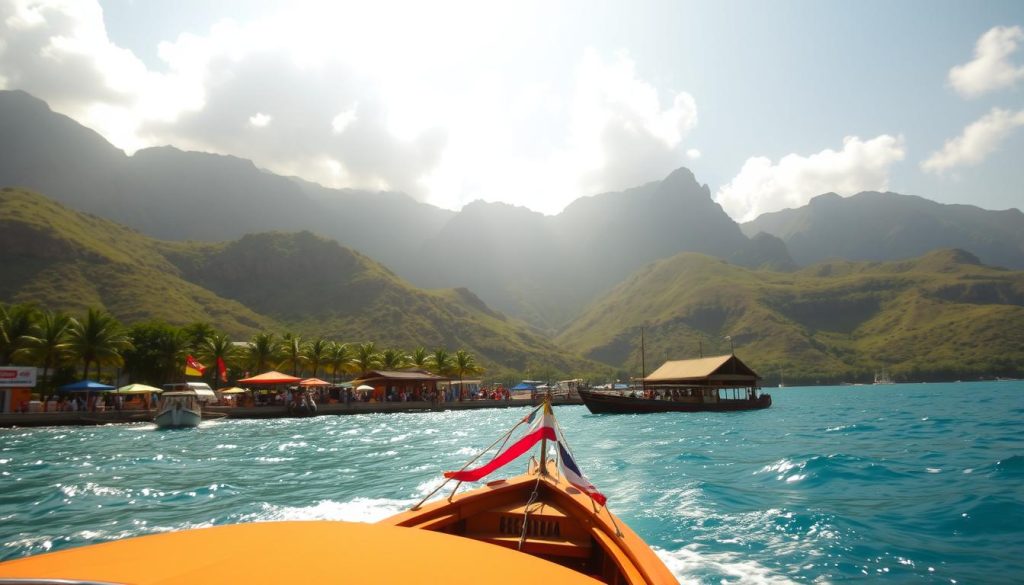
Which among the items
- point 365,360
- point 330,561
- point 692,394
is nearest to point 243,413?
point 365,360

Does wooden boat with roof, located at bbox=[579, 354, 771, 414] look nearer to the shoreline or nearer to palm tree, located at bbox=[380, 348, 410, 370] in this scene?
the shoreline

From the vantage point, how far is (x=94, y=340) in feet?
154

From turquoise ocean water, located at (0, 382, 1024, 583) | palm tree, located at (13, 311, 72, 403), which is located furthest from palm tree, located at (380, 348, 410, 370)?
turquoise ocean water, located at (0, 382, 1024, 583)

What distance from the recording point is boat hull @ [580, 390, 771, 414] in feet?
170

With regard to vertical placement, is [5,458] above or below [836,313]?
below

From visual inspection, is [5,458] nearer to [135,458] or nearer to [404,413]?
[135,458]

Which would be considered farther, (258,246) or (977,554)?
(258,246)

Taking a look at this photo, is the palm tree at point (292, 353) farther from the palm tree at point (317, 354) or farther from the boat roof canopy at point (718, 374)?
the boat roof canopy at point (718, 374)

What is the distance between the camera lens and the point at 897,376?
154625 mm

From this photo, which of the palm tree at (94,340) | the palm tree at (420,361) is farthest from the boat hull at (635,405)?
the palm tree at (94,340)

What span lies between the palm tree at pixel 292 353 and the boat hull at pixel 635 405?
112ft

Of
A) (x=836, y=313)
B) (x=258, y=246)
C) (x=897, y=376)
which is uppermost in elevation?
(x=258, y=246)

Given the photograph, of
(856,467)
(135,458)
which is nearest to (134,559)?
(856,467)

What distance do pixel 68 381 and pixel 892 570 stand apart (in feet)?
209
